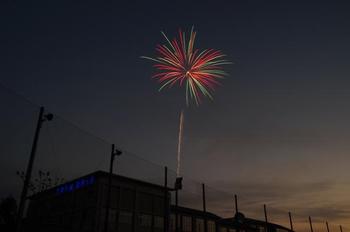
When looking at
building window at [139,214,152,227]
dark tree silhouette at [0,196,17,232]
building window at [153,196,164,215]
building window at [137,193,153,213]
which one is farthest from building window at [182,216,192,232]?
dark tree silhouette at [0,196,17,232]

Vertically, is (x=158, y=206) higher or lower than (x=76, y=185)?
lower

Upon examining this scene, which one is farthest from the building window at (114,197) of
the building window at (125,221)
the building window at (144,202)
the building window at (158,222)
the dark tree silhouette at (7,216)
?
the dark tree silhouette at (7,216)

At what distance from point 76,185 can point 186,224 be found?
57.3ft

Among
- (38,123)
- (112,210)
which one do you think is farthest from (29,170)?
(112,210)

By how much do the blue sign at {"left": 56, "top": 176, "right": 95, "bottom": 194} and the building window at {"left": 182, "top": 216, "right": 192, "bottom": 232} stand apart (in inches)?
628

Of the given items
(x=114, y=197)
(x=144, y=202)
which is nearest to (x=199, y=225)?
(x=144, y=202)

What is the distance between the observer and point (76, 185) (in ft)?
141

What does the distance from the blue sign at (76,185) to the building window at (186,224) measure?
1595 cm

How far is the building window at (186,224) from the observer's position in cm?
4738

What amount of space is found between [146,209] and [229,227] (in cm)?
2086

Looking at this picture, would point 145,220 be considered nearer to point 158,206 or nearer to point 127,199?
point 158,206

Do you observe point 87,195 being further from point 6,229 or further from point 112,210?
point 6,229

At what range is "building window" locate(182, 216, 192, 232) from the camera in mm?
47375

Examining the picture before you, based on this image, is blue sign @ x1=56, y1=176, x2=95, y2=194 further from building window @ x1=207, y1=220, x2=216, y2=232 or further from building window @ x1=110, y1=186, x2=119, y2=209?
building window @ x1=207, y1=220, x2=216, y2=232
